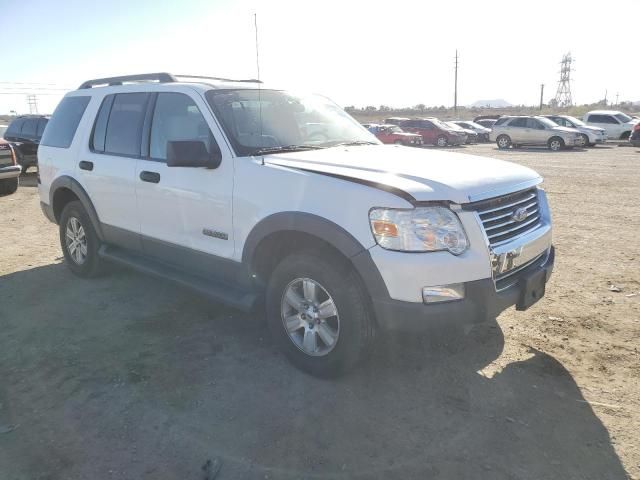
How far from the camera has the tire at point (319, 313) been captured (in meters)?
3.26

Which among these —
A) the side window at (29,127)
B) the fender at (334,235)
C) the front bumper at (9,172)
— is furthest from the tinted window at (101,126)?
the side window at (29,127)

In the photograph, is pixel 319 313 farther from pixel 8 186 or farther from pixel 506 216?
pixel 8 186

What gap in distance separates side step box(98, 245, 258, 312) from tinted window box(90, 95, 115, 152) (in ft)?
3.26

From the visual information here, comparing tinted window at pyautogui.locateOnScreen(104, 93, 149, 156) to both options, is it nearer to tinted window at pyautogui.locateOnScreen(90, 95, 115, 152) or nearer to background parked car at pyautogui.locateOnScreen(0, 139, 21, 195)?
tinted window at pyautogui.locateOnScreen(90, 95, 115, 152)

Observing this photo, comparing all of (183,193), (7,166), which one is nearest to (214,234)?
(183,193)

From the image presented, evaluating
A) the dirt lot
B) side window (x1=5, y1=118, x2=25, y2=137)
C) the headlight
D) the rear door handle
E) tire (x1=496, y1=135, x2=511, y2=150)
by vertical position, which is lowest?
the dirt lot

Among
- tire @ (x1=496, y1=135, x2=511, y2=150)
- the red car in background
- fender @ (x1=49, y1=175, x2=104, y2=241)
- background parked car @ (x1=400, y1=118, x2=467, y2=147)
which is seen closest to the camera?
fender @ (x1=49, y1=175, x2=104, y2=241)

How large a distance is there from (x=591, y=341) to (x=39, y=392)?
12.9 feet

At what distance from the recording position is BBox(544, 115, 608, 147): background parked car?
2506 centimetres

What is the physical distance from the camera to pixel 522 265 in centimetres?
346

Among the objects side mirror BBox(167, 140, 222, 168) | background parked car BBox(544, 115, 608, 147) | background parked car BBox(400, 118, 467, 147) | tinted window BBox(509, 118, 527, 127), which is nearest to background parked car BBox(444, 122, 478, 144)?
background parked car BBox(400, 118, 467, 147)

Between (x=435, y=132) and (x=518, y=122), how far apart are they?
4.62 meters

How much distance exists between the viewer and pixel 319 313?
347cm

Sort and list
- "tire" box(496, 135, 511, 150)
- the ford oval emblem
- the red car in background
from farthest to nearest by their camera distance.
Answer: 1. the red car in background
2. "tire" box(496, 135, 511, 150)
3. the ford oval emblem
